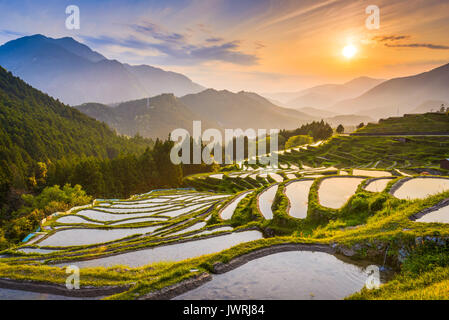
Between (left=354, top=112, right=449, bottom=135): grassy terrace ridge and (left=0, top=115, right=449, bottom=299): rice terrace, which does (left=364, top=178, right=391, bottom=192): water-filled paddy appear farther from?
(left=354, top=112, right=449, bottom=135): grassy terrace ridge

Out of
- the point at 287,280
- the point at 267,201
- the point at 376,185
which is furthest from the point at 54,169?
the point at 376,185

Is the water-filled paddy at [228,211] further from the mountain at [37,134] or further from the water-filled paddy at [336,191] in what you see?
the mountain at [37,134]

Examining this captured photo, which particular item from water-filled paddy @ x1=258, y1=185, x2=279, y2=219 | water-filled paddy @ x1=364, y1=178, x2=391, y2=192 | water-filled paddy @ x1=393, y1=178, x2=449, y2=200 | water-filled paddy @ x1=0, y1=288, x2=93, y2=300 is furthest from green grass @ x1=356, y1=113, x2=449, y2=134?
water-filled paddy @ x1=0, y1=288, x2=93, y2=300

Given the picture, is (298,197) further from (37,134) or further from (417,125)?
(37,134)
